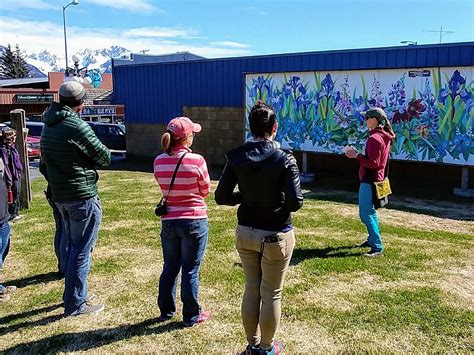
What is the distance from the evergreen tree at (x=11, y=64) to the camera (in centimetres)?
6283

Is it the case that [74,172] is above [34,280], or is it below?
above

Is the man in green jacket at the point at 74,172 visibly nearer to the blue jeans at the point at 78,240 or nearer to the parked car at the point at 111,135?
the blue jeans at the point at 78,240

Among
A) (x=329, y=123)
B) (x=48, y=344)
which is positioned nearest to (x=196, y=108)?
(x=329, y=123)

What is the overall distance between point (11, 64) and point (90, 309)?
222 feet

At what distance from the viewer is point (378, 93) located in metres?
10.9

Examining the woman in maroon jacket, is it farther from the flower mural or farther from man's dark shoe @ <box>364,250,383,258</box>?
the flower mural

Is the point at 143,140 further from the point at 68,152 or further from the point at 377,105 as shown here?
the point at 68,152

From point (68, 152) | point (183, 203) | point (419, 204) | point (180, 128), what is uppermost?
point (180, 128)

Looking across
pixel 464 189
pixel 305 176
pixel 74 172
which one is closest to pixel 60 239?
pixel 74 172

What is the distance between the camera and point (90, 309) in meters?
4.31

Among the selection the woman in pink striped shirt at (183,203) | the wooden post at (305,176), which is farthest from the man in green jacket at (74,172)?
the wooden post at (305,176)

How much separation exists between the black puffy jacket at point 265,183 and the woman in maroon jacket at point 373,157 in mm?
2287

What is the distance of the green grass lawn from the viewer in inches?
149

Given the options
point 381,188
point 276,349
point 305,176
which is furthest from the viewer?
point 305,176
